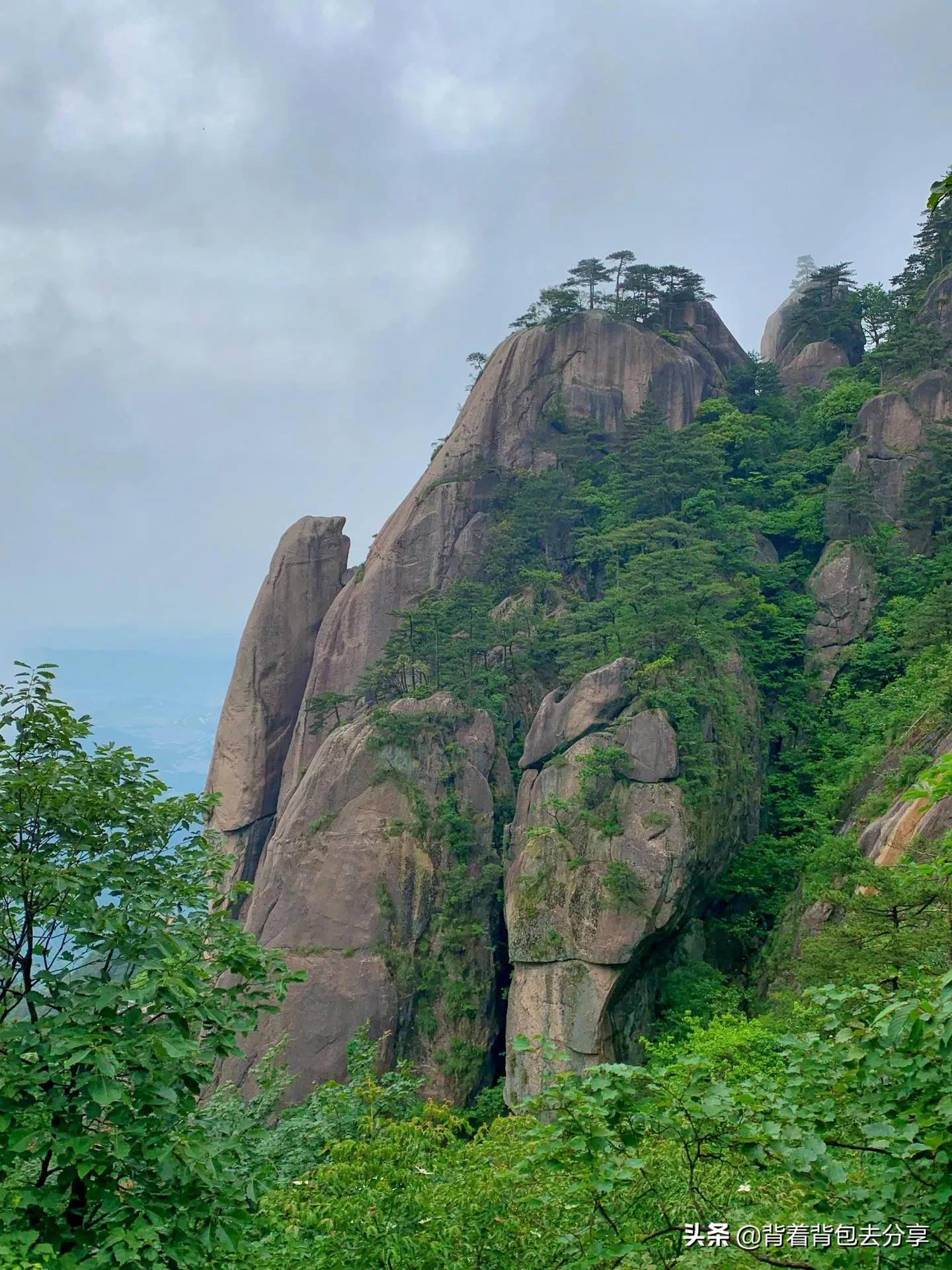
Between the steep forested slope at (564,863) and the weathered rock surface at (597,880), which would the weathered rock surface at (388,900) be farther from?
the weathered rock surface at (597,880)

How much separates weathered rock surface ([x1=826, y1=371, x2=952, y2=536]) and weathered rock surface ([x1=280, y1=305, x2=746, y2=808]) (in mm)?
7273

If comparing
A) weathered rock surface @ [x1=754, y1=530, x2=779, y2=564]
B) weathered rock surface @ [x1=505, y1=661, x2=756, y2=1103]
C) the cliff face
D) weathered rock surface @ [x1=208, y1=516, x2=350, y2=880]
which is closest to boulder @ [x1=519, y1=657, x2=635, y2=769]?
the cliff face

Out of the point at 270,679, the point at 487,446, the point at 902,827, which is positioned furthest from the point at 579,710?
the point at 270,679

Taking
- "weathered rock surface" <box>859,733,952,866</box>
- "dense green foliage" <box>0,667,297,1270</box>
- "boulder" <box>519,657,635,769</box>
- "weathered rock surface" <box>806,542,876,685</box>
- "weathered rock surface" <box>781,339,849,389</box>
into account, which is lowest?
"dense green foliage" <box>0,667,297,1270</box>

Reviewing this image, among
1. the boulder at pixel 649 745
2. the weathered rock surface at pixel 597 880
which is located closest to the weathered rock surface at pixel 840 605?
the weathered rock surface at pixel 597 880

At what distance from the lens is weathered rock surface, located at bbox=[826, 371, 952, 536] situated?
31.9m

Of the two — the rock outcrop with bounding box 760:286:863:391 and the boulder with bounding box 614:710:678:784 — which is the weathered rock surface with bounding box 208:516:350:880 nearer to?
the boulder with bounding box 614:710:678:784

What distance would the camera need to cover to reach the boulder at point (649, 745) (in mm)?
23188

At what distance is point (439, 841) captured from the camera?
1023 inches

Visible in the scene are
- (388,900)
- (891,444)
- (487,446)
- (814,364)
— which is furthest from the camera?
(814,364)

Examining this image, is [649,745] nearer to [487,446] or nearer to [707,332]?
[487,446]

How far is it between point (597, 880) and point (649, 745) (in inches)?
141

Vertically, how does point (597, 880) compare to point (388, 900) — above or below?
above

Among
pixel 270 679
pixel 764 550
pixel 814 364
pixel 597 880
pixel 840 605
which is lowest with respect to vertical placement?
pixel 597 880
